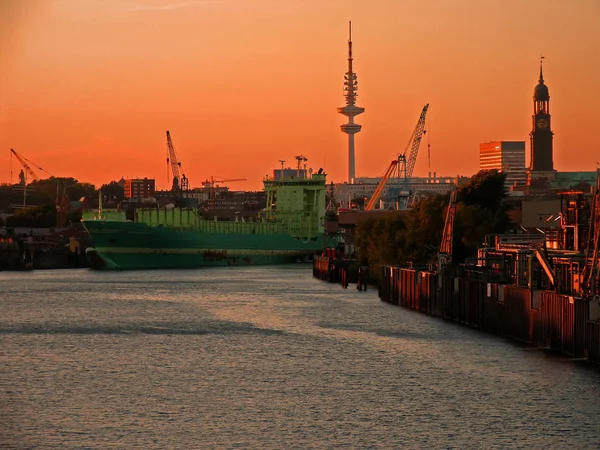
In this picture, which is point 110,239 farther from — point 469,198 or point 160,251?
point 469,198

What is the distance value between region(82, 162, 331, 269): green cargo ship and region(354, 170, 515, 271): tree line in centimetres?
4738

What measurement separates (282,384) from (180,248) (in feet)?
381

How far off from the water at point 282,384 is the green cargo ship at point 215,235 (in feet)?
258

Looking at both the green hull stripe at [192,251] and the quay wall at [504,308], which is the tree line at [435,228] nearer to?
the quay wall at [504,308]

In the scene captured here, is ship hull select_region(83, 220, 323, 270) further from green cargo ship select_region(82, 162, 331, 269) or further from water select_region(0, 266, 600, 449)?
water select_region(0, 266, 600, 449)

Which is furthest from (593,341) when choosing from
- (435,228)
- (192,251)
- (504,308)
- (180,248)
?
(192,251)

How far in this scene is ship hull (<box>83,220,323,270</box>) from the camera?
151m

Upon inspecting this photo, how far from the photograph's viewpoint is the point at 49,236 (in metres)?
188

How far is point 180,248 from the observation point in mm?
159750

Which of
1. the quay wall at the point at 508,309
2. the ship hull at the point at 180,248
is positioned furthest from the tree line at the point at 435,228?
the ship hull at the point at 180,248

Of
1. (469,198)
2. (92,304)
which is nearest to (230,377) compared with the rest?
(92,304)

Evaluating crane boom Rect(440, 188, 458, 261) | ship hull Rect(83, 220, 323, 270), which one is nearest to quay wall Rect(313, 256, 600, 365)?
crane boom Rect(440, 188, 458, 261)

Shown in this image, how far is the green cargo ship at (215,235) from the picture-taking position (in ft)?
498

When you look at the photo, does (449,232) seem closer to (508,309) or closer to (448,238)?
(448,238)
